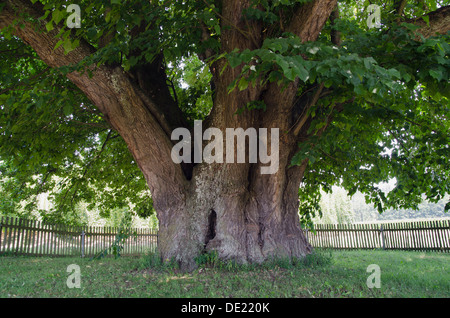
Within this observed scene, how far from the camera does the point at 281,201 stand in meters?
6.61

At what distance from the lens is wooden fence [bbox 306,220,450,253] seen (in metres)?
12.4

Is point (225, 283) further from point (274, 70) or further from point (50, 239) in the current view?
point (50, 239)

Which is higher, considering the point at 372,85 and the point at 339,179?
the point at 372,85

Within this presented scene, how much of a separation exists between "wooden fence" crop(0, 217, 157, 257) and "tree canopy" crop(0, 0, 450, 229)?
7.15ft

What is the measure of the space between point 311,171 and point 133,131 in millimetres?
5972

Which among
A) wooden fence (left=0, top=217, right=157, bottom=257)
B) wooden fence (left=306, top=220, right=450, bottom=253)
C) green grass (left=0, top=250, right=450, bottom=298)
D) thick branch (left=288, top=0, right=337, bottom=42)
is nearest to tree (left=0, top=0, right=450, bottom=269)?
thick branch (left=288, top=0, right=337, bottom=42)

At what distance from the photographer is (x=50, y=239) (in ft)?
37.1

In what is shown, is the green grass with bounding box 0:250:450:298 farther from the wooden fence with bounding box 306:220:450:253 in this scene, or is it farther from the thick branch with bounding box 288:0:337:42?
the wooden fence with bounding box 306:220:450:253

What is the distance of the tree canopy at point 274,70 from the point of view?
145 inches

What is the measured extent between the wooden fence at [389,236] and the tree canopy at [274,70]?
3.98 m

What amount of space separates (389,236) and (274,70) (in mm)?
13241

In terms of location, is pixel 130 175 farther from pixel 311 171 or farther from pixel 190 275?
pixel 190 275

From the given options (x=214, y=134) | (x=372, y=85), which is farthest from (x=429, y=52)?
(x=214, y=134)

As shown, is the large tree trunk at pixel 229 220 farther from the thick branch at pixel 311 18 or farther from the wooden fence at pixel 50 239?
the wooden fence at pixel 50 239
